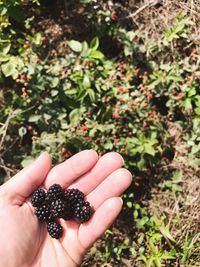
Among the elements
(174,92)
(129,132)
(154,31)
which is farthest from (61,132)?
(154,31)

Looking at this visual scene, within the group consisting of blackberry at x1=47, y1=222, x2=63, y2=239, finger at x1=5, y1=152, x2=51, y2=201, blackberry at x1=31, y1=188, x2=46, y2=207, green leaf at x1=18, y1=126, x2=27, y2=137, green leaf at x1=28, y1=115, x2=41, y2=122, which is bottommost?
blackberry at x1=47, y1=222, x2=63, y2=239

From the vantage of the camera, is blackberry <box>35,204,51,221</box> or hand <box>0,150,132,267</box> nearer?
hand <box>0,150,132,267</box>

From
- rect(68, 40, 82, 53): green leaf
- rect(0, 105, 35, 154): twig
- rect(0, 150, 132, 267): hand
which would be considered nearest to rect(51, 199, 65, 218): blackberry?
rect(0, 150, 132, 267): hand

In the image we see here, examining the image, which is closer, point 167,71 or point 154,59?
point 167,71

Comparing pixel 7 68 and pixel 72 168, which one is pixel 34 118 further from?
pixel 72 168

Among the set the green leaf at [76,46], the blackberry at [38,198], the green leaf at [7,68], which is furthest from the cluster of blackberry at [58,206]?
the green leaf at [76,46]

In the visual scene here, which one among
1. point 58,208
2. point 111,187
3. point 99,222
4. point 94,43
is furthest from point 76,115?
point 99,222

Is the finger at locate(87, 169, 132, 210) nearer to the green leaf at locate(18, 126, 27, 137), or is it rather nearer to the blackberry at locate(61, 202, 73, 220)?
the blackberry at locate(61, 202, 73, 220)

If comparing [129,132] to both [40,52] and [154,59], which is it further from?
[40,52]
